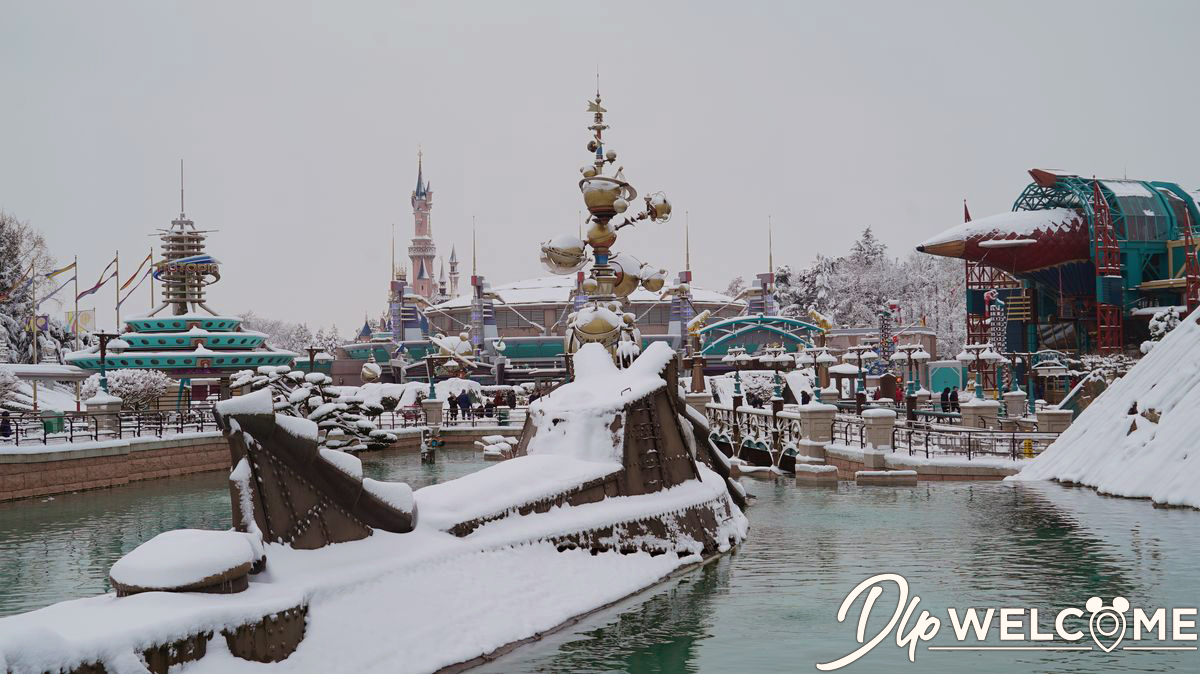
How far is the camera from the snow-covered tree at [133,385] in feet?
186

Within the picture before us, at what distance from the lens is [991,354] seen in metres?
52.8

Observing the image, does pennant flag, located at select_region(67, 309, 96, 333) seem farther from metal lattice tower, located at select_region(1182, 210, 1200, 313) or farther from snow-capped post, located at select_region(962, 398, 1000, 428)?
metal lattice tower, located at select_region(1182, 210, 1200, 313)

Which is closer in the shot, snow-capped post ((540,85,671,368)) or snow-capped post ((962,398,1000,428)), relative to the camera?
snow-capped post ((540,85,671,368))

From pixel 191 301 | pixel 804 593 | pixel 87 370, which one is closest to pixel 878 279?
pixel 191 301

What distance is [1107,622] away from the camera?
14.1 metres

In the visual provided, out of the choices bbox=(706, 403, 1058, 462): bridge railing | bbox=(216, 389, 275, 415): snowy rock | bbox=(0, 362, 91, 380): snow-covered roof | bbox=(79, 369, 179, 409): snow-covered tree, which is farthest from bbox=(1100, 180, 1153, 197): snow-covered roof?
bbox=(216, 389, 275, 415): snowy rock

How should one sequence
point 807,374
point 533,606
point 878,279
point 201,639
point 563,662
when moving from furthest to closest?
point 878,279, point 807,374, point 533,606, point 563,662, point 201,639

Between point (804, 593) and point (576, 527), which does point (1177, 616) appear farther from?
point (576, 527)

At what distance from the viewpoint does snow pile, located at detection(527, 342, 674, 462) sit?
16.8 m

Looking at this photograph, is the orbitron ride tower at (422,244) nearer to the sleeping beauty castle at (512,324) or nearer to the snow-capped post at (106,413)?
the sleeping beauty castle at (512,324)

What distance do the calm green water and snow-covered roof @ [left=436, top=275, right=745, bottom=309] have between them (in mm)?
82395

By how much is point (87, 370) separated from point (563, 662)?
5366 cm

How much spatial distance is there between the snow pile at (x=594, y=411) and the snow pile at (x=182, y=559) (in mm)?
7600

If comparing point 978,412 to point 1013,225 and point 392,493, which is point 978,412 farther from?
point 1013,225
